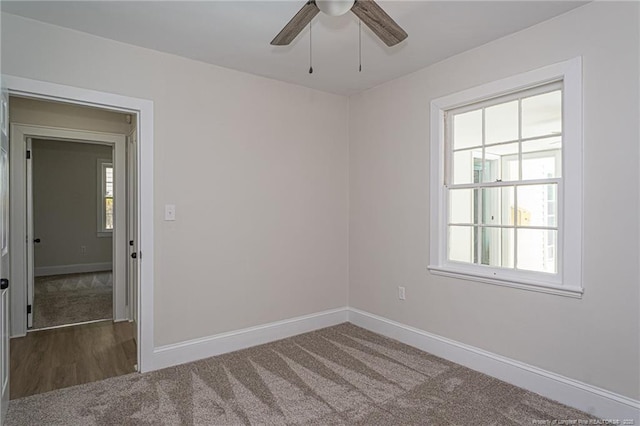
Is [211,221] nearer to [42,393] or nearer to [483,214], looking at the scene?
[42,393]

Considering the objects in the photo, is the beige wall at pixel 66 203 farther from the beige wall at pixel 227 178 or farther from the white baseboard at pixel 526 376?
the white baseboard at pixel 526 376

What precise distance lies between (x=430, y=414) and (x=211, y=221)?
2.23 metres

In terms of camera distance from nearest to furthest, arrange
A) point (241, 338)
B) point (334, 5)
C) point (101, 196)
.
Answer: point (334, 5) → point (241, 338) → point (101, 196)

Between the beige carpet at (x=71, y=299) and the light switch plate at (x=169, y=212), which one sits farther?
the beige carpet at (x=71, y=299)

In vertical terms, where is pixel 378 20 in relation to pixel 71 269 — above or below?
above

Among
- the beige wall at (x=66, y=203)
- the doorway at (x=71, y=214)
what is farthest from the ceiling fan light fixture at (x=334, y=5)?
the beige wall at (x=66, y=203)

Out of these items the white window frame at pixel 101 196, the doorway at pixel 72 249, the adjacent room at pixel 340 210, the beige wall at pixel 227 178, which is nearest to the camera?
the adjacent room at pixel 340 210

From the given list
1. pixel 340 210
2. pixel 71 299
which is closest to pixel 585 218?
pixel 340 210

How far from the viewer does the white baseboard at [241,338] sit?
2.95m

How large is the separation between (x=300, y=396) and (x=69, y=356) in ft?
7.29

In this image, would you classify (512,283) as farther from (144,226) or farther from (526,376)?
(144,226)

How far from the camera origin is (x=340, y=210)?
4.07 metres

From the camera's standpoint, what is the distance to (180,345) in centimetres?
301

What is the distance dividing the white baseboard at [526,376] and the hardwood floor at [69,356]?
2432 millimetres
